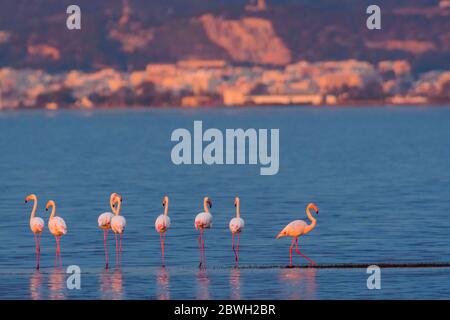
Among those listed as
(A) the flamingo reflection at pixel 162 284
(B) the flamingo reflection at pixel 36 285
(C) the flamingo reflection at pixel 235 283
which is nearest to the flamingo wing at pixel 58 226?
(B) the flamingo reflection at pixel 36 285

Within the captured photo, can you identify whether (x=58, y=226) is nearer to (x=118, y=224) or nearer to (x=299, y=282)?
(x=118, y=224)

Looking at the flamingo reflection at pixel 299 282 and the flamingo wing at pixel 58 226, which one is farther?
the flamingo wing at pixel 58 226

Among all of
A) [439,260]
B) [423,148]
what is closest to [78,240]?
[439,260]

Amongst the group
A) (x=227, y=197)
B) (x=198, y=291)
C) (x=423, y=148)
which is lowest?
(x=198, y=291)

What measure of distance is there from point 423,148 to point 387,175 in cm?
5043

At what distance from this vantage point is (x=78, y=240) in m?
47.8

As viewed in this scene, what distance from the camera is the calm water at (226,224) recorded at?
36.5 metres

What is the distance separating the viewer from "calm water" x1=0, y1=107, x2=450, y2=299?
120 feet

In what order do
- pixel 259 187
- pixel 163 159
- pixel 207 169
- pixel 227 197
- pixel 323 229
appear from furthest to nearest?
pixel 163 159
pixel 207 169
pixel 259 187
pixel 227 197
pixel 323 229

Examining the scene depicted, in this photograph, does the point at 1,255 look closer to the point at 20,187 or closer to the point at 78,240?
the point at 78,240

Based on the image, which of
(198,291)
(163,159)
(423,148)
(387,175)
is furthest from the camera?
(423,148)

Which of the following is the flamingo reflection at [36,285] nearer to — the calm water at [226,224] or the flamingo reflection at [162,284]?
the calm water at [226,224]

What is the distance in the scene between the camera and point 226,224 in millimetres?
53688

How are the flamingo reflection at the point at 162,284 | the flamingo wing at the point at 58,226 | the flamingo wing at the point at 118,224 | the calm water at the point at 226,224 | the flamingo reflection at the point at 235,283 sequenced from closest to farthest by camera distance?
Answer: the flamingo reflection at the point at 235,283
the flamingo reflection at the point at 162,284
the calm water at the point at 226,224
the flamingo wing at the point at 118,224
the flamingo wing at the point at 58,226
